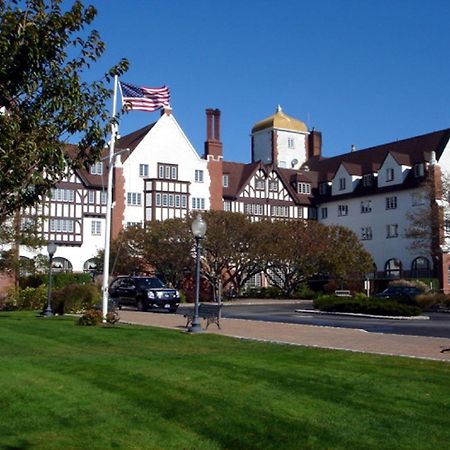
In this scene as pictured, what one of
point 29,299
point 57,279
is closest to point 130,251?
point 57,279

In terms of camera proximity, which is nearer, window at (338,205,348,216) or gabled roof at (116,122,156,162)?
gabled roof at (116,122,156,162)

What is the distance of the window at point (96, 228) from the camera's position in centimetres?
6331

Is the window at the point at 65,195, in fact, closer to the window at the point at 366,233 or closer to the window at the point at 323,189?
the window at the point at 323,189

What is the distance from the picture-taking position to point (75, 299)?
99.0ft

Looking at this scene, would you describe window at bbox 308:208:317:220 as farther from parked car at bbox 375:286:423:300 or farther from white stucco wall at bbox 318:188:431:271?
parked car at bbox 375:286:423:300

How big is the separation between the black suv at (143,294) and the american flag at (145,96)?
1236 cm

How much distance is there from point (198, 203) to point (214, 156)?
597 centimetres

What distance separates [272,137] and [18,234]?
2237 inches

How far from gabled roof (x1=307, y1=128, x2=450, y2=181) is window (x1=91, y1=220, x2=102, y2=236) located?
2557 centimetres

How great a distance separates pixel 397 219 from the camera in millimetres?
65562

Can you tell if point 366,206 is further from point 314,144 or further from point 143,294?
A: point 143,294

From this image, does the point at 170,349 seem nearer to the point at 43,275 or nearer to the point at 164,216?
the point at 43,275

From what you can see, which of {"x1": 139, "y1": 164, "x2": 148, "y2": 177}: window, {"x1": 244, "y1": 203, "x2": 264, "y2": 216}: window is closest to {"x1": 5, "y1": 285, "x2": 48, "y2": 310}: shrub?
{"x1": 139, "y1": 164, "x2": 148, "y2": 177}: window

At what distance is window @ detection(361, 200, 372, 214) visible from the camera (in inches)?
2717
